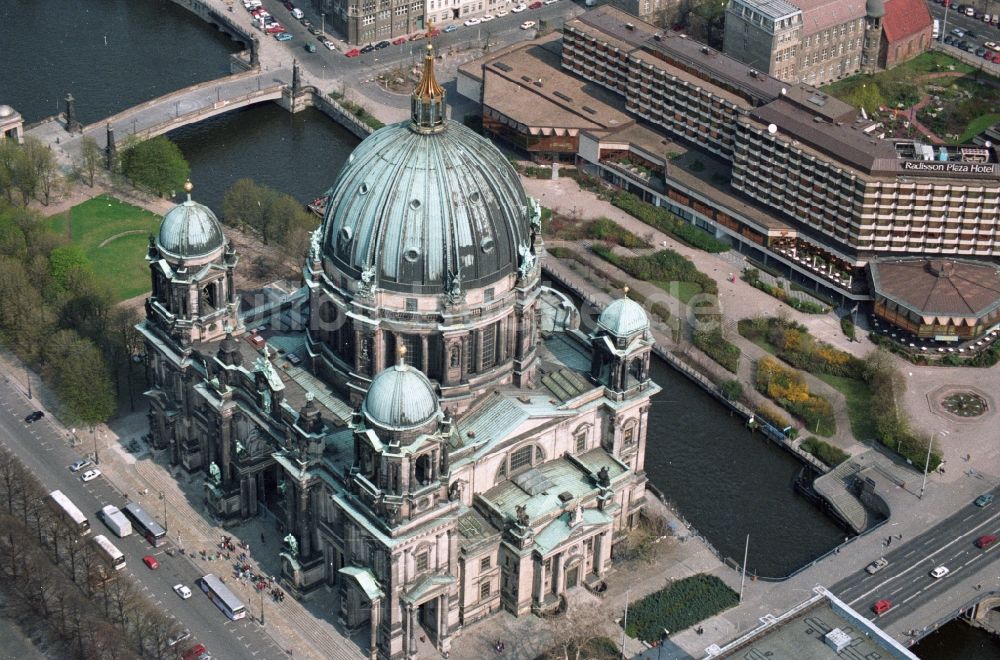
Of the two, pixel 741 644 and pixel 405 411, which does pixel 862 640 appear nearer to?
pixel 741 644

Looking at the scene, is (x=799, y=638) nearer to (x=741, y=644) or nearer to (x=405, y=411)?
(x=741, y=644)

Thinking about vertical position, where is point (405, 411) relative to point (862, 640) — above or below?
above

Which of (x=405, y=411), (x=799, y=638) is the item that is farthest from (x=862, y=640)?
(x=405, y=411)

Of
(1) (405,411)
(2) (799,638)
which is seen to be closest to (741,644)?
(2) (799,638)

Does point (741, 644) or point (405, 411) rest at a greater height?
point (405, 411)

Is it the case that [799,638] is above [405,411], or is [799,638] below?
below
